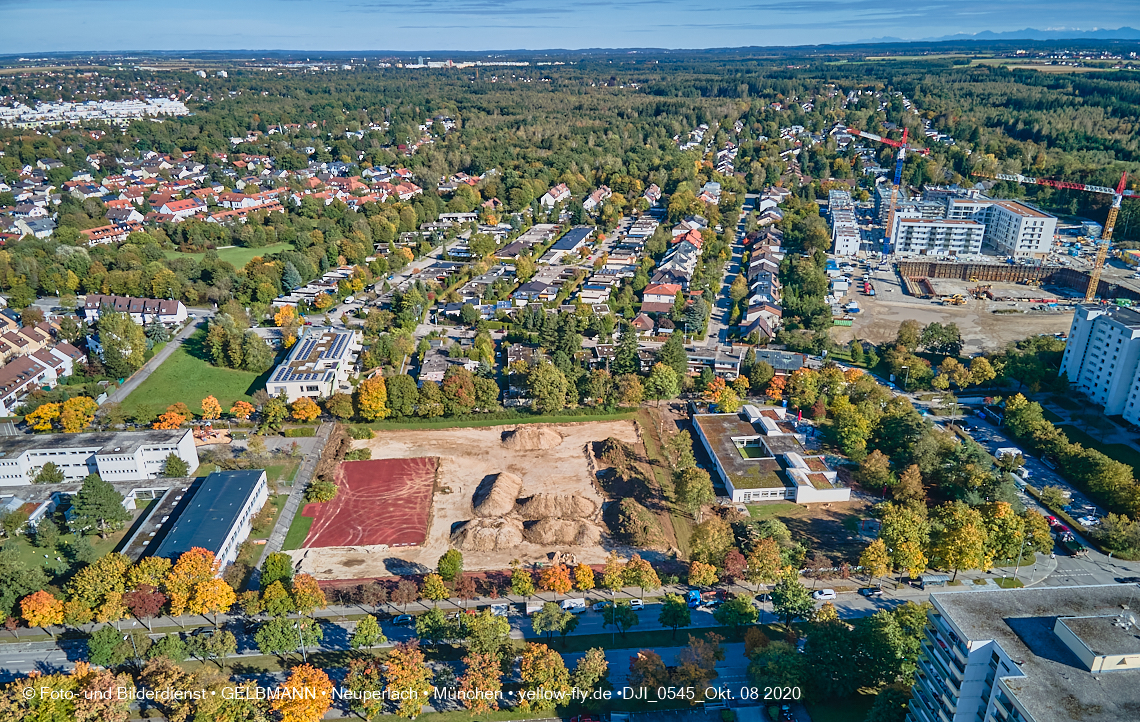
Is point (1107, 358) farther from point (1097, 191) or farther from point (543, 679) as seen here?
point (1097, 191)

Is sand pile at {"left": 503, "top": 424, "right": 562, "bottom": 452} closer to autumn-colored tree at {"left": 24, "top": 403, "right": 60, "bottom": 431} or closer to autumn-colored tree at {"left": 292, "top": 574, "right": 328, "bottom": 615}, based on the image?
autumn-colored tree at {"left": 292, "top": 574, "right": 328, "bottom": 615}

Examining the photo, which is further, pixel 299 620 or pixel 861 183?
pixel 861 183

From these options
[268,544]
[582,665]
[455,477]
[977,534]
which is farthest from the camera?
[455,477]

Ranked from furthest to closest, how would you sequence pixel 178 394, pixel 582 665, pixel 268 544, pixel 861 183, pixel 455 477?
pixel 861 183 → pixel 178 394 → pixel 455 477 → pixel 268 544 → pixel 582 665

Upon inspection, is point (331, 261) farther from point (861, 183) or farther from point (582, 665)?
point (861, 183)

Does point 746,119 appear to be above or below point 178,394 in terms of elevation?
above

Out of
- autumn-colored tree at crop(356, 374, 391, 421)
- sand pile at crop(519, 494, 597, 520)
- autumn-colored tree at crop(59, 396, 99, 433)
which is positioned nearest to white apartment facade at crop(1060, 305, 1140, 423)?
sand pile at crop(519, 494, 597, 520)

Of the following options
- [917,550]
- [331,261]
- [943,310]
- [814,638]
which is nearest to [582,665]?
[814,638]
